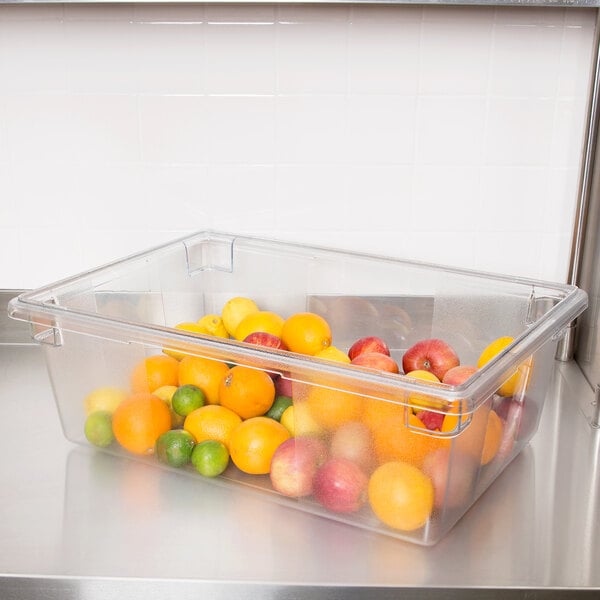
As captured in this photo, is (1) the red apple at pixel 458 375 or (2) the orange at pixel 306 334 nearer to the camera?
(1) the red apple at pixel 458 375

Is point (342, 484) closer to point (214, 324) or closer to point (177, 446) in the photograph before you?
point (177, 446)

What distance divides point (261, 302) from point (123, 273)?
0.22 m

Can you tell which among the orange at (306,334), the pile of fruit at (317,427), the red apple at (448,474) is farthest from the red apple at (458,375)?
the orange at (306,334)

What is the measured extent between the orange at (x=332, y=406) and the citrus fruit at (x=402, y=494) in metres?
0.06

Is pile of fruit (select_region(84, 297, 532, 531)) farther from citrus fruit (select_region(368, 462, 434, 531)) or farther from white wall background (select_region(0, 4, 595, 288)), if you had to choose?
white wall background (select_region(0, 4, 595, 288))

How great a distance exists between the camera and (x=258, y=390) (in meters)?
0.89

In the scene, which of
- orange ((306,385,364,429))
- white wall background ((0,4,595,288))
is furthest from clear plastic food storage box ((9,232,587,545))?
white wall background ((0,4,595,288))

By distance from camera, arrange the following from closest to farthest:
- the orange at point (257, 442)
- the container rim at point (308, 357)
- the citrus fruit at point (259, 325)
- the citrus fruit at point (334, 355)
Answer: the container rim at point (308, 357), the orange at point (257, 442), the citrus fruit at point (334, 355), the citrus fruit at point (259, 325)

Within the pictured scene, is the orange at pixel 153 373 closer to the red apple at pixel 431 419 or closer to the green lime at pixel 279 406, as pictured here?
the green lime at pixel 279 406

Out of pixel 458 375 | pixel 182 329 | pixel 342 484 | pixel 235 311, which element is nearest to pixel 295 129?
pixel 235 311

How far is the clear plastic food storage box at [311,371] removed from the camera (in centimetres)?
78

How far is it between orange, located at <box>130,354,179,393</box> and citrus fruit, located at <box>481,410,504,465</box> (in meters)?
0.38

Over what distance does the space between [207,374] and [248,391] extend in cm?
7

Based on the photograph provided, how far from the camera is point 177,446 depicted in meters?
0.91
